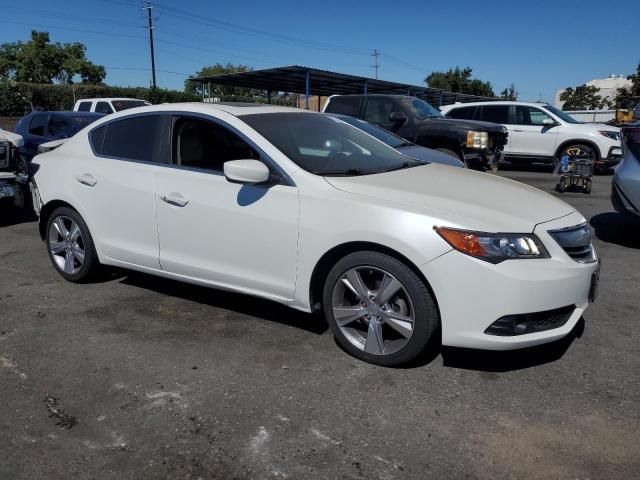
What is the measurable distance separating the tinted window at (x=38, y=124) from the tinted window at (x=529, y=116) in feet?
34.4

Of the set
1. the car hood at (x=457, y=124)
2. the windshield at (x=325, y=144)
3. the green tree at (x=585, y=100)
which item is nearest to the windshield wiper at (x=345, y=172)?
the windshield at (x=325, y=144)

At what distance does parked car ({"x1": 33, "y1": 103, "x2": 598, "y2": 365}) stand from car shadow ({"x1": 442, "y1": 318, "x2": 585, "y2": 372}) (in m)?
0.36

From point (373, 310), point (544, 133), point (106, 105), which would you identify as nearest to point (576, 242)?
point (373, 310)

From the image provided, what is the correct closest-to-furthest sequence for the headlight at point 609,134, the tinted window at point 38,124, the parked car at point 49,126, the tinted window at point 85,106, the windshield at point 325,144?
1. the windshield at point 325,144
2. the parked car at point 49,126
3. the tinted window at point 38,124
4. the headlight at point 609,134
5. the tinted window at point 85,106

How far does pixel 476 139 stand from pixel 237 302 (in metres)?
6.60

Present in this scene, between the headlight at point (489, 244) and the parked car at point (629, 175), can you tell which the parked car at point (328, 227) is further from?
the parked car at point (629, 175)

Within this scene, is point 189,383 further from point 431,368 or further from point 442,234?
point 442,234

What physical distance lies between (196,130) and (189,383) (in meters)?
1.89

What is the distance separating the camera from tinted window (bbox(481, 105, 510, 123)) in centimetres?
1386

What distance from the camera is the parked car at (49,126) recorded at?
10320mm

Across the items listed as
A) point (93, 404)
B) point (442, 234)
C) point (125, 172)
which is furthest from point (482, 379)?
point (125, 172)

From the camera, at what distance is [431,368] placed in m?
3.38

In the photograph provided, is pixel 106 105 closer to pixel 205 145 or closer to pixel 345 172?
pixel 205 145

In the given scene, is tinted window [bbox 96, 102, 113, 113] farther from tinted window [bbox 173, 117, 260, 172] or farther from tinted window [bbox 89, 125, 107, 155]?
tinted window [bbox 173, 117, 260, 172]
